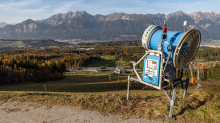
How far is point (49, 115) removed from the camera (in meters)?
9.51

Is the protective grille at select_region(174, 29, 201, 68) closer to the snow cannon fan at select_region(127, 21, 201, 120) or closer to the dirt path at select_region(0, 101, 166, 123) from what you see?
the snow cannon fan at select_region(127, 21, 201, 120)

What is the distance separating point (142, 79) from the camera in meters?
10.4

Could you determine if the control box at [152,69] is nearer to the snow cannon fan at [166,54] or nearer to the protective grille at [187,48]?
the snow cannon fan at [166,54]

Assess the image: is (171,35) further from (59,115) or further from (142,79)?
(59,115)

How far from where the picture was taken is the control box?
921cm

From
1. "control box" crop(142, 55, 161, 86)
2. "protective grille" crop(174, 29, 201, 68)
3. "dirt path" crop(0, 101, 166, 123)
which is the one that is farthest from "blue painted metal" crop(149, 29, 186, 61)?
"dirt path" crop(0, 101, 166, 123)

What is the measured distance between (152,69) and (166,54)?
135 centimetres

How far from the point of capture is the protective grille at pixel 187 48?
8211 millimetres

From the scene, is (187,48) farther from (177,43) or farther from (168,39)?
(168,39)

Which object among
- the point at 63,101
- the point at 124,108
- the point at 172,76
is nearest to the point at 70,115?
the point at 63,101

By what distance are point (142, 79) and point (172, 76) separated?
6.78 ft

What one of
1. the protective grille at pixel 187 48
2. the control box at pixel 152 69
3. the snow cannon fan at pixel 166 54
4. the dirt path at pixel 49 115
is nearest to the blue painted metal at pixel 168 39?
the snow cannon fan at pixel 166 54

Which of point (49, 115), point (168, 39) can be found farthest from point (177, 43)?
point (49, 115)

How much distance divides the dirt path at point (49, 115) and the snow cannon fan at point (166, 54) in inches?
106
